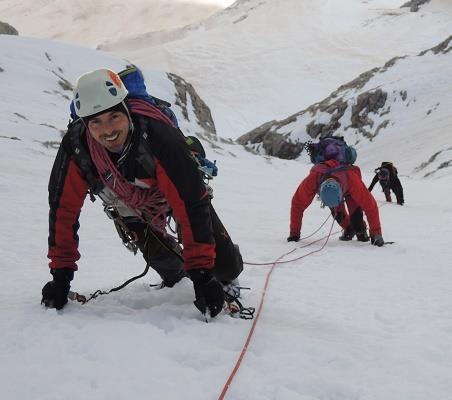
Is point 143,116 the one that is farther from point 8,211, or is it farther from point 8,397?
point 8,211

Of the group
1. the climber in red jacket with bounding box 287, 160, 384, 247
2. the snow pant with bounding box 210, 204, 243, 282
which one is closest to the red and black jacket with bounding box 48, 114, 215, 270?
the snow pant with bounding box 210, 204, 243, 282

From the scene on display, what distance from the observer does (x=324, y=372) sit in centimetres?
283

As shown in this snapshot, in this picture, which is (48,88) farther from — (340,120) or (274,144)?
(340,120)

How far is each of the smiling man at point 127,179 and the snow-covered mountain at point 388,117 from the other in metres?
28.2

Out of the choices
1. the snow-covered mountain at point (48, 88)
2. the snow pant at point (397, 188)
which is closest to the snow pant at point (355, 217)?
the snow pant at point (397, 188)

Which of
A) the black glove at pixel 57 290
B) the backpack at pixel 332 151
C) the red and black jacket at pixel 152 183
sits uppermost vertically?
the red and black jacket at pixel 152 183

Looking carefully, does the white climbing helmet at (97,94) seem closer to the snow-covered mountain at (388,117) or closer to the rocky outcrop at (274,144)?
the snow-covered mountain at (388,117)

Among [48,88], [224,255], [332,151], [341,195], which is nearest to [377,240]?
[341,195]

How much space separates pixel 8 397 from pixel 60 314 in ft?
3.44

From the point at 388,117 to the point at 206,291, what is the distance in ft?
127

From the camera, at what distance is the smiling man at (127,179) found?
10.4 ft

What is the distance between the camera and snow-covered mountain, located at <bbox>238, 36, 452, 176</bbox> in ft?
113

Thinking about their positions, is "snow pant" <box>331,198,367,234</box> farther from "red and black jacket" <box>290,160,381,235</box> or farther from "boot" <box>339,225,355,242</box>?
"red and black jacket" <box>290,160,381,235</box>

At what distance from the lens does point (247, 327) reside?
3.50m
